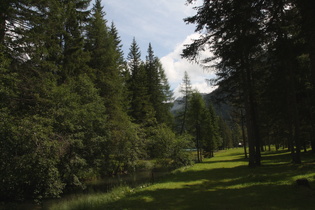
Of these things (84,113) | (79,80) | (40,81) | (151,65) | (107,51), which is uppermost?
(151,65)

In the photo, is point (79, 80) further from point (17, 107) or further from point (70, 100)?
point (17, 107)

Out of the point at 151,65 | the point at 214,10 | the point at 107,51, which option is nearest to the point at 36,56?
the point at 214,10

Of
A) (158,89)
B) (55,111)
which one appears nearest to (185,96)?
(158,89)

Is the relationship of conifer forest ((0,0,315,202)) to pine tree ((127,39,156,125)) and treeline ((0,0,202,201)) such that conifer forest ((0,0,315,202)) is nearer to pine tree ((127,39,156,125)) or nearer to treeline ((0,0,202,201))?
treeline ((0,0,202,201))

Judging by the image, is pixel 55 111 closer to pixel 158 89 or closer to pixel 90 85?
pixel 90 85

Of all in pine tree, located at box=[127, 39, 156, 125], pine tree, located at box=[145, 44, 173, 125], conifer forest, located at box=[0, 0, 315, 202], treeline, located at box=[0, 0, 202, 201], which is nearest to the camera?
conifer forest, located at box=[0, 0, 315, 202]

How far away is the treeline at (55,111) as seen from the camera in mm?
11852

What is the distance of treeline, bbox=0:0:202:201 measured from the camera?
1185cm

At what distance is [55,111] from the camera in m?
14.5

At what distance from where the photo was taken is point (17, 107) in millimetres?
13414

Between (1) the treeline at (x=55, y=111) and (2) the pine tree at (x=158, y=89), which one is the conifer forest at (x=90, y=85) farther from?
(2) the pine tree at (x=158, y=89)

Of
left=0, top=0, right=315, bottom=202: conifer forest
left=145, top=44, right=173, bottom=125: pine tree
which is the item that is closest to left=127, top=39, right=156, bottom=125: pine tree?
left=145, top=44, right=173, bottom=125: pine tree

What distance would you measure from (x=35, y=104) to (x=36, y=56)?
10.1 feet

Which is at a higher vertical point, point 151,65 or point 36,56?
point 151,65
